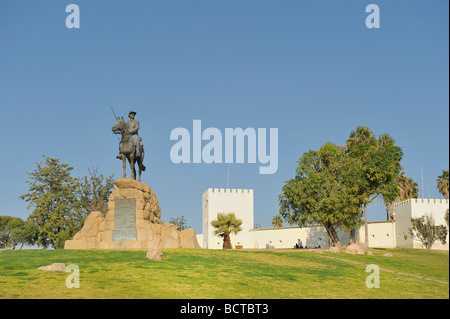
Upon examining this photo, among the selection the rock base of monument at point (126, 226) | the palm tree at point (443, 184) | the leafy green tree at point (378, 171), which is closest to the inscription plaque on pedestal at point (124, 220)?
the rock base of monument at point (126, 226)

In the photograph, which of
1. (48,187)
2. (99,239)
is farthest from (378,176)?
(48,187)

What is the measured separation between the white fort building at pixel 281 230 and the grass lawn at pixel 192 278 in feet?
73.7

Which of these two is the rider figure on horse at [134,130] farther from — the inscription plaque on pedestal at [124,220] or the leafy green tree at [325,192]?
the leafy green tree at [325,192]

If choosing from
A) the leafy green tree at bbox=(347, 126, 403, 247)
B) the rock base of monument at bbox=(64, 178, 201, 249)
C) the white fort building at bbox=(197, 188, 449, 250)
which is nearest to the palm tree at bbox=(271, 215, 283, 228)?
the white fort building at bbox=(197, 188, 449, 250)

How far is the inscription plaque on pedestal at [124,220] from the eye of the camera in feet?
76.5

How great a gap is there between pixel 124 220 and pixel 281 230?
1364 inches

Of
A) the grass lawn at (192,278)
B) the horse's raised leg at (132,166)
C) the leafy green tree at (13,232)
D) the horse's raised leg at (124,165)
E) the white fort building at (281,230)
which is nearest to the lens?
the grass lawn at (192,278)

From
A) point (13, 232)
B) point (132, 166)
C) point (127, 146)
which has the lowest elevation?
point (13, 232)

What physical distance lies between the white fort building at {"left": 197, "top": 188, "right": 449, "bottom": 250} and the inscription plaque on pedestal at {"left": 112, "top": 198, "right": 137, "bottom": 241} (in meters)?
23.6

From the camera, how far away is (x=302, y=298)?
505 inches

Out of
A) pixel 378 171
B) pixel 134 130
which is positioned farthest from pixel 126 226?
pixel 378 171

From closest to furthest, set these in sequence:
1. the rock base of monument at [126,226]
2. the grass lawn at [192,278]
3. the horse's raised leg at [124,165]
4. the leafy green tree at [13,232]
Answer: the grass lawn at [192,278]
the rock base of monument at [126,226]
the horse's raised leg at [124,165]
the leafy green tree at [13,232]

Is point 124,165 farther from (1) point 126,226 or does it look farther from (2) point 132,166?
(1) point 126,226

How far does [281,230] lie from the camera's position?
5578cm
